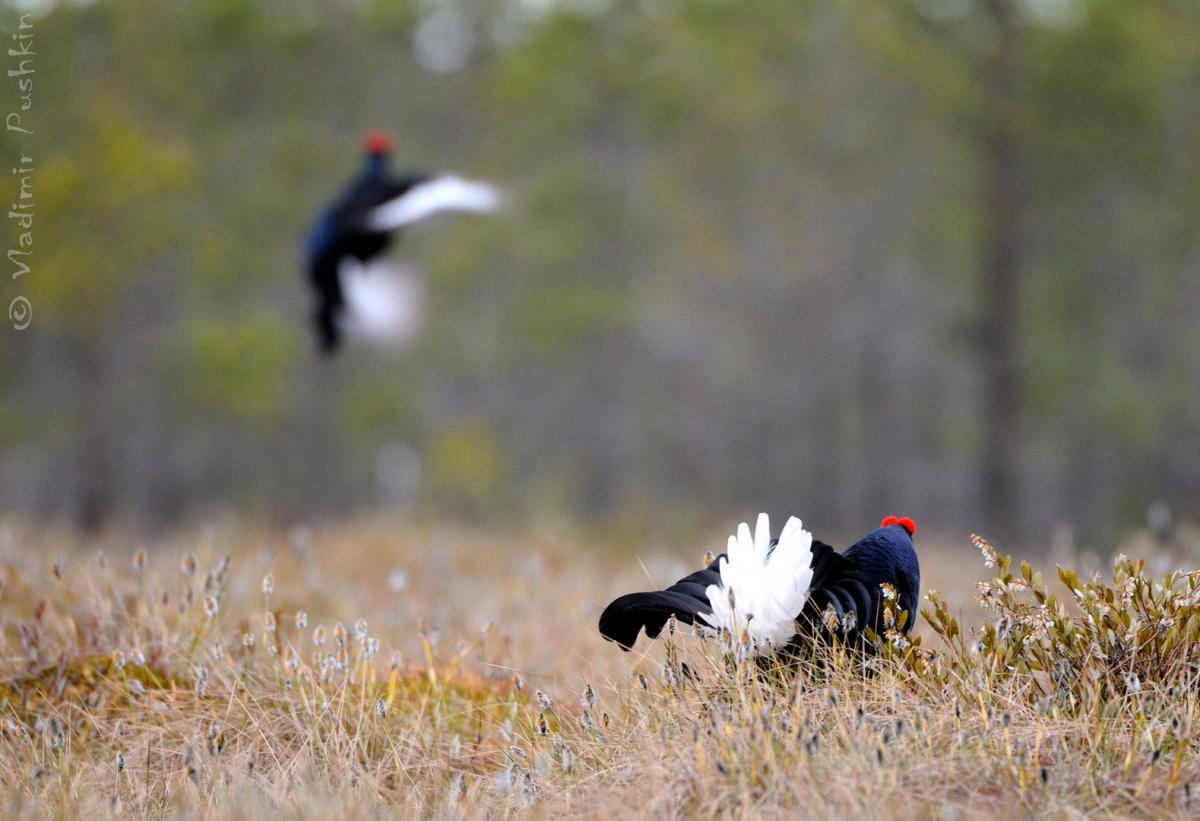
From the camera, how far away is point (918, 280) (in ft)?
62.0

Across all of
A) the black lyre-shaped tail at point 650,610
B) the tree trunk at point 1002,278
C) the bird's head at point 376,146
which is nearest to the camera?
the black lyre-shaped tail at point 650,610

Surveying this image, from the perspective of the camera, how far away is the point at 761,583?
3160 millimetres

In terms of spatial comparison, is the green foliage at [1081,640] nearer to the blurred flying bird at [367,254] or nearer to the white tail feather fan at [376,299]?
the blurred flying bird at [367,254]

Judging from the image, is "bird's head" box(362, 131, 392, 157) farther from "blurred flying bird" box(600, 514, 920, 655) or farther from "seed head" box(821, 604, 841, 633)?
"seed head" box(821, 604, 841, 633)

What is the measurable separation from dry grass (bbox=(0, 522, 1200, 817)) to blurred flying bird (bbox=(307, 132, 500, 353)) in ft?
8.90

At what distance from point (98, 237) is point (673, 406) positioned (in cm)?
1538

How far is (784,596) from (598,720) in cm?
67

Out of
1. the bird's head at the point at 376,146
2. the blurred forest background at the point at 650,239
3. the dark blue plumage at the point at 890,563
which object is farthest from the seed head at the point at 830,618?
the blurred forest background at the point at 650,239

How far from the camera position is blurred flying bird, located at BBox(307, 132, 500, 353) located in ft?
22.8

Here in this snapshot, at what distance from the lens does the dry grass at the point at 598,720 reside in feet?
9.33

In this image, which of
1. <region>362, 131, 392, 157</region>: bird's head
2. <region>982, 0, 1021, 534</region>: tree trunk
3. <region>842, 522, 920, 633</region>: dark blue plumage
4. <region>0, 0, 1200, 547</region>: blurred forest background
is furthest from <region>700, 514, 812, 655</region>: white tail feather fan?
<region>982, 0, 1021, 534</region>: tree trunk

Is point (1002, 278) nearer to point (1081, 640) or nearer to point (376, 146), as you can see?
point (376, 146)

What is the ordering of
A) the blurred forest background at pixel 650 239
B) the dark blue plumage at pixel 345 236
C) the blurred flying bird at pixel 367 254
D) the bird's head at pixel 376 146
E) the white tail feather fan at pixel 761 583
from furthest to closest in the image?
the blurred forest background at pixel 650 239 < the bird's head at pixel 376 146 < the dark blue plumage at pixel 345 236 < the blurred flying bird at pixel 367 254 < the white tail feather fan at pixel 761 583

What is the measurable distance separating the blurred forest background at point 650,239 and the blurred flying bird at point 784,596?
28.0ft
